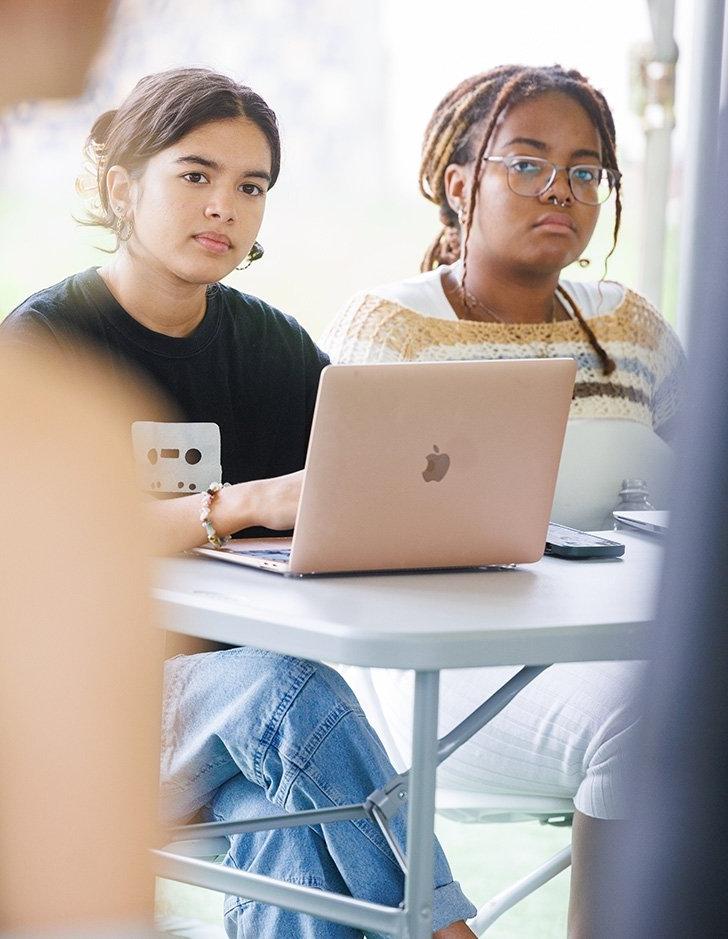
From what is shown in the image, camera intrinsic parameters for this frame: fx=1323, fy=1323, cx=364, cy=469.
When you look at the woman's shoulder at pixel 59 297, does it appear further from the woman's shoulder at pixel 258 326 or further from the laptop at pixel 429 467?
the laptop at pixel 429 467

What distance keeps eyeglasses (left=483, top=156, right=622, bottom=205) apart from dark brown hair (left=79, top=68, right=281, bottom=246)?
21.8 inches

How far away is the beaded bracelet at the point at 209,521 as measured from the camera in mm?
1403

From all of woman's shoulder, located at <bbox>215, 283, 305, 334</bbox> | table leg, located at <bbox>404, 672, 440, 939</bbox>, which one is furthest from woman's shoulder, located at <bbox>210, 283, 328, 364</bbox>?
table leg, located at <bbox>404, 672, 440, 939</bbox>

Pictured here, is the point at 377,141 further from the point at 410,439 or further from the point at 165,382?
the point at 410,439

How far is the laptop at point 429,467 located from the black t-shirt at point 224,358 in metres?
0.58

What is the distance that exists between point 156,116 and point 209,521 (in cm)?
84

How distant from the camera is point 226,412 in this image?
1903mm

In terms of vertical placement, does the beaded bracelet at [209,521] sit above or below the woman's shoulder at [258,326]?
below

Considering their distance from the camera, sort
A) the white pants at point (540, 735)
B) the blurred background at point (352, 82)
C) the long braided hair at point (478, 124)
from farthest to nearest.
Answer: the blurred background at point (352, 82)
the long braided hair at point (478, 124)
the white pants at point (540, 735)

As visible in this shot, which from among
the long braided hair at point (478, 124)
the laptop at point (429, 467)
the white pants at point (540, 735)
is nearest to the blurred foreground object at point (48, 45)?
the laptop at point (429, 467)

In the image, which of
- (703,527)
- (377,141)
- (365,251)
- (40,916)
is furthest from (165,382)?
(365,251)

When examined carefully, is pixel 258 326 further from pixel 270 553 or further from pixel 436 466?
pixel 436 466

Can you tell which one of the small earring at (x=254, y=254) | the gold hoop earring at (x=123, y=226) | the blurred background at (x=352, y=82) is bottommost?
the small earring at (x=254, y=254)

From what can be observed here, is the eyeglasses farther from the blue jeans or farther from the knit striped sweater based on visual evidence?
the blue jeans
